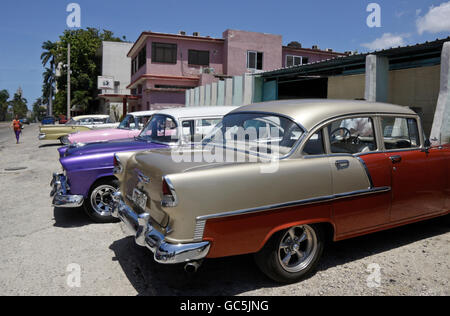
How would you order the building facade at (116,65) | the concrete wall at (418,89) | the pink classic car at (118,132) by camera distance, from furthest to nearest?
the building facade at (116,65) → the concrete wall at (418,89) → the pink classic car at (118,132)

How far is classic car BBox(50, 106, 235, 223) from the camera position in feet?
16.8

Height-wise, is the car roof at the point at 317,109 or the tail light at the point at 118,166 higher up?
the car roof at the point at 317,109

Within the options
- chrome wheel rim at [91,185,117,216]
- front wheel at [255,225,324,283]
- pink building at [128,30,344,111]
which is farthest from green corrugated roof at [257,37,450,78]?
pink building at [128,30,344,111]

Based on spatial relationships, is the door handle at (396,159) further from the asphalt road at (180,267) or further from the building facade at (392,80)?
the building facade at (392,80)

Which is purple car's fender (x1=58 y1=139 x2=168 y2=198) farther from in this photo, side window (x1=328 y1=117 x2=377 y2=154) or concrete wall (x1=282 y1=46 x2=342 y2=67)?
concrete wall (x1=282 y1=46 x2=342 y2=67)

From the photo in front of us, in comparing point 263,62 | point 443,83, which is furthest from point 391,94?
point 263,62

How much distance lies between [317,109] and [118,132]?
6233 mm

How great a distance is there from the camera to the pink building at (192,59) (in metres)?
25.0

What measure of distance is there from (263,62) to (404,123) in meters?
23.3

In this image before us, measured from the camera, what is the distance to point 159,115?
21.5 ft

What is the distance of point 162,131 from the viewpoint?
A: 6363 millimetres

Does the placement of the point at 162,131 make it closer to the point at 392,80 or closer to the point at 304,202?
the point at 304,202

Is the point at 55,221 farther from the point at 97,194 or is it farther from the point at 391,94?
the point at 391,94

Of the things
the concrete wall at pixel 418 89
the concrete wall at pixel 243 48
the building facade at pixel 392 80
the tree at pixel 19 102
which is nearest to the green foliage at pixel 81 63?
the concrete wall at pixel 243 48
